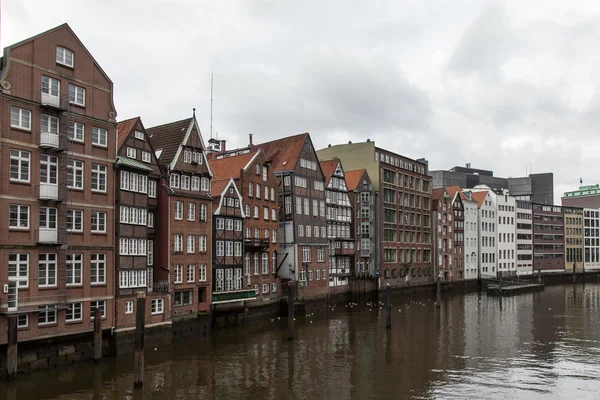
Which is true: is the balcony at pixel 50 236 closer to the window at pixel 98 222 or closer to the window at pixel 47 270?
the window at pixel 47 270

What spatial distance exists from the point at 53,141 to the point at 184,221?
1622 cm

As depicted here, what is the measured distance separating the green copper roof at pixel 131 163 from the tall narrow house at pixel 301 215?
1079 inches

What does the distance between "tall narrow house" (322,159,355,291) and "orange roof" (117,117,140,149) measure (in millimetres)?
37621

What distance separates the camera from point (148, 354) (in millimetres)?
44594

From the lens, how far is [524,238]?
14350 cm

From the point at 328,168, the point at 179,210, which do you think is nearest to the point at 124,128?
the point at 179,210

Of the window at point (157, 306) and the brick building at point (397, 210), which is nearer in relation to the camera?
the window at point (157, 306)

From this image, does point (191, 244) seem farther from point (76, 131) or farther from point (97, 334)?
point (76, 131)

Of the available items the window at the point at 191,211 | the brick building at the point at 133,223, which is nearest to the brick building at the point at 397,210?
the window at the point at 191,211

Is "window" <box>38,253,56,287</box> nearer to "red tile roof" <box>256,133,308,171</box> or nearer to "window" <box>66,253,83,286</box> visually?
"window" <box>66,253,83,286</box>

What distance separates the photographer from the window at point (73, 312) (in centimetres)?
4028

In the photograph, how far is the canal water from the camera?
35250 millimetres

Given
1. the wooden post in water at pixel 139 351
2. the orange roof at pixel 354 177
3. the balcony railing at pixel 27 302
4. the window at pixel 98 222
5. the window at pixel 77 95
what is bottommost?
the wooden post in water at pixel 139 351

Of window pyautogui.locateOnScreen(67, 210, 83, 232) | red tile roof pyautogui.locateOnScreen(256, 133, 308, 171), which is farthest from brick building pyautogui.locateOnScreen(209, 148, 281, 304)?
window pyautogui.locateOnScreen(67, 210, 83, 232)
